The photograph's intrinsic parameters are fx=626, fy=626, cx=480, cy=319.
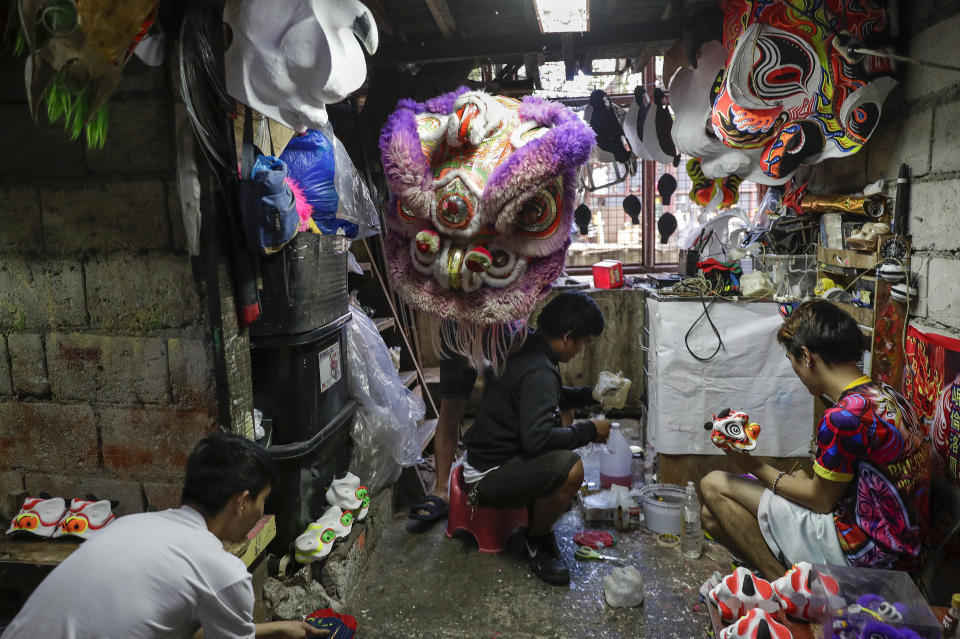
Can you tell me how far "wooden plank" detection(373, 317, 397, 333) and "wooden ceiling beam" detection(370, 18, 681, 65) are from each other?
5.31ft

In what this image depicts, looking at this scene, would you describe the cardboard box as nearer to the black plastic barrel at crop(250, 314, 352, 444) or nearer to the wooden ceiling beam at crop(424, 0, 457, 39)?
the wooden ceiling beam at crop(424, 0, 457, 39)

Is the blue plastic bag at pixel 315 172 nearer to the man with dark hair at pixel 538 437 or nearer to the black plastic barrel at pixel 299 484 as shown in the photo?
the black plastic barrel at pixel 299 484

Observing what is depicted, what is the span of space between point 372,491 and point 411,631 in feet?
2.93

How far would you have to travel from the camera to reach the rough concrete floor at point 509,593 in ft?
8.88

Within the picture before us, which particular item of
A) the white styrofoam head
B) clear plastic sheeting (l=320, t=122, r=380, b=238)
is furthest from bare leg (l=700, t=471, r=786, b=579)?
the white styrofoam head

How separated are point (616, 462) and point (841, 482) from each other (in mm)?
1806

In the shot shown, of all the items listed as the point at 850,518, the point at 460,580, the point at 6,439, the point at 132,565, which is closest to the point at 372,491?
the point at 460,580

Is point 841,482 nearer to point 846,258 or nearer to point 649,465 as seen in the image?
point 846,258

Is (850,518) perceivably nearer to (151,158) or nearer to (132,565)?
(132,565)

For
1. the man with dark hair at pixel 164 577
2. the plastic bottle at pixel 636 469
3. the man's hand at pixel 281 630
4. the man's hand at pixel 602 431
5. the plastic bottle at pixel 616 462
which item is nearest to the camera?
the man with dark hair at pixel 164 577

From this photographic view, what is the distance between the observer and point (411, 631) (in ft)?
8.84

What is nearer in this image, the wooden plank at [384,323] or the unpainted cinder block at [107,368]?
the unpainted cinder block at [107,368]

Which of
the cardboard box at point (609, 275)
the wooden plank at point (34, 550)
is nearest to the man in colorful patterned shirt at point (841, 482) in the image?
the wooden plank at point (34, 550)

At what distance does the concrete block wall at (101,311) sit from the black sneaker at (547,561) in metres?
1.68
